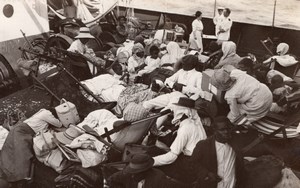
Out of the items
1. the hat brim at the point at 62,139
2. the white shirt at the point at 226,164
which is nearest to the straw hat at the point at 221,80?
the white shirt at the point at 226,164

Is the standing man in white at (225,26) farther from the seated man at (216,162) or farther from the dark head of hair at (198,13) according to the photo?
the seated man at (216,162)

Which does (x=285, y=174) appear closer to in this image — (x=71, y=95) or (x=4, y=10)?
(x=71, y=95)

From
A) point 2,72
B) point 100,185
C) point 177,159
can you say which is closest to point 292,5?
point 177,159

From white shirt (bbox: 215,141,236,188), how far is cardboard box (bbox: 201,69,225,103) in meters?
1.07

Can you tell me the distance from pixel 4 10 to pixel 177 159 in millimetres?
2351

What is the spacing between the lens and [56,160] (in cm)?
311

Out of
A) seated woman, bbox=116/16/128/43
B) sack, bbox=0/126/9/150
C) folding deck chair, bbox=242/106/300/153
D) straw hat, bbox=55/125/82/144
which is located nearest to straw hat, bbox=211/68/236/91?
folding deck chair, bbox=242/106/300/153

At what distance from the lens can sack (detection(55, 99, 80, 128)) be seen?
342 cm

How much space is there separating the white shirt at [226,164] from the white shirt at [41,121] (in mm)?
1617

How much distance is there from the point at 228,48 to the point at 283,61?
67 cm

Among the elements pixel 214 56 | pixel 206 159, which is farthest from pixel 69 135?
pixel 214 56

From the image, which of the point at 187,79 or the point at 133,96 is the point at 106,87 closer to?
the point at 133,96

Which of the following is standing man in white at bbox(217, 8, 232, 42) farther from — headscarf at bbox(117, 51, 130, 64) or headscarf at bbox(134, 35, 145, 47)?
headscarf at bbox(117, 51, 130, 64)

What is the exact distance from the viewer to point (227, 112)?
11.8ft
